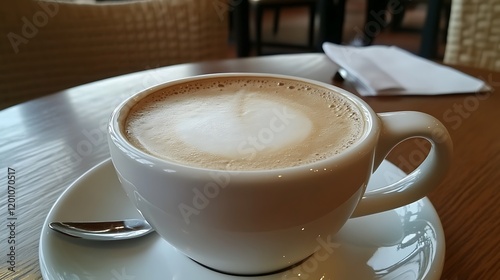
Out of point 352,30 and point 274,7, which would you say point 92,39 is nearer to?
point 274,7

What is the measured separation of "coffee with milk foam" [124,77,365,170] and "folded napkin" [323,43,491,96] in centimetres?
28

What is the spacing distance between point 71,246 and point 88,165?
0.16 meters

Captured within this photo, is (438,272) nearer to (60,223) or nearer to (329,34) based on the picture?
(60,223)

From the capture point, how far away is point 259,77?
0.43 metres

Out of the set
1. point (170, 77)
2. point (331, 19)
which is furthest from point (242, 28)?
point (170, 77)

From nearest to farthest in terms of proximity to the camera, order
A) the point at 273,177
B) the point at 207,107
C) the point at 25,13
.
Result: the point at 273,177
the point at 207,107
the point at 25,13

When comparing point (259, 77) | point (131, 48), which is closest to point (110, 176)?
point (259, 77)

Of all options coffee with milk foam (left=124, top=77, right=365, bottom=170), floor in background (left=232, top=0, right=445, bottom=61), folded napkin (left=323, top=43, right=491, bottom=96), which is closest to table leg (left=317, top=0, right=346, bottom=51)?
floor in background (left=232, top=0, right=445, bottom=61)

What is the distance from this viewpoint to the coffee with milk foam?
0.98ft

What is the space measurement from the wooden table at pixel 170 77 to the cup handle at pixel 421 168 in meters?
0.06

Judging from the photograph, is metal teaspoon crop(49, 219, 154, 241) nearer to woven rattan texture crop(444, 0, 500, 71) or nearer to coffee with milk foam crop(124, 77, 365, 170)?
coffee with milk foam crop(124, 77, 365, 170)

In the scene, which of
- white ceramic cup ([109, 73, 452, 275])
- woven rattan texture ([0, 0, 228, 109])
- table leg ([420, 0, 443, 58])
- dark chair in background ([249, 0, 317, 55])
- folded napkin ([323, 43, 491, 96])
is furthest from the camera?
dark chair in background ([249, 0, 317, 55])

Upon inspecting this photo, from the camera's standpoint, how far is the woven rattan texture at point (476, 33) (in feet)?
3.04

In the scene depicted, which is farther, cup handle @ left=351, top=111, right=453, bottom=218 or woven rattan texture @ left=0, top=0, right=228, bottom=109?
woven rattan texture @ left=0, top=0, right=228, bottom=109
